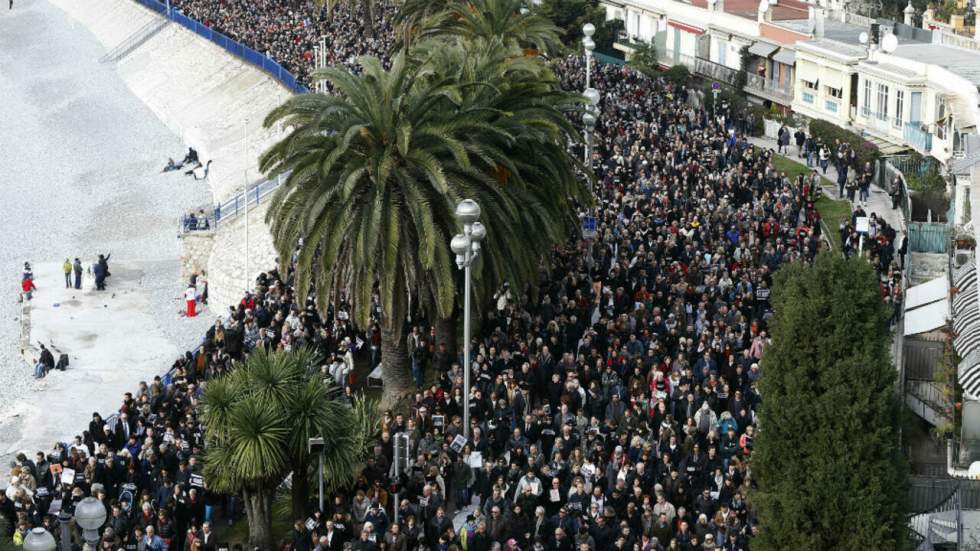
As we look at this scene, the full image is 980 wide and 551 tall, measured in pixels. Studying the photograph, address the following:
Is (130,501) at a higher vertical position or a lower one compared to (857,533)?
lower

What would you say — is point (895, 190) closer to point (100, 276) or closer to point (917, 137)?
point (917, 137)

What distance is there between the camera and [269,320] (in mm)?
35031

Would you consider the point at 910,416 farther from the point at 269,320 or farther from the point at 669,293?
the point at 269,320

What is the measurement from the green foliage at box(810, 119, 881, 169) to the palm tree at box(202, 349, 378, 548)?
27.4m

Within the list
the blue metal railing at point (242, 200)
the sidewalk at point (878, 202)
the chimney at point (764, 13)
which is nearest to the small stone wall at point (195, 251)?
the blue metal railing at point (242, 200)

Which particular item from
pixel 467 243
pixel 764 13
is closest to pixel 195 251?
pixel 467 243

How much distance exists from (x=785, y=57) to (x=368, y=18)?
1776 cm

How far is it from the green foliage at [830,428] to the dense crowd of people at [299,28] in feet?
131

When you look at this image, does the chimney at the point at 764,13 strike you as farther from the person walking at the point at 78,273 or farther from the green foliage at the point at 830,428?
the green foliage at the point at 830,428

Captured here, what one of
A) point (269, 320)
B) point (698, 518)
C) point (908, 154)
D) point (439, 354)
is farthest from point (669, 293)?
point (908, 154)

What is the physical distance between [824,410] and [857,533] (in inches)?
62.6

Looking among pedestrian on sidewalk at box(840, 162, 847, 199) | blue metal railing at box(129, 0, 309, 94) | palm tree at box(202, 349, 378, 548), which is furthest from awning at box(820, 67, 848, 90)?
palm tree at box(202, 349, 378, 548)

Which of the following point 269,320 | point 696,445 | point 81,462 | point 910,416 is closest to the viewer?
point 696,445

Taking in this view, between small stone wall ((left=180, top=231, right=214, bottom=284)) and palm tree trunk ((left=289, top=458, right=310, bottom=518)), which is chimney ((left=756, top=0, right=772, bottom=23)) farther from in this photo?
palm tree trunk ((left=289, top=458, right=310, bottom=518))
